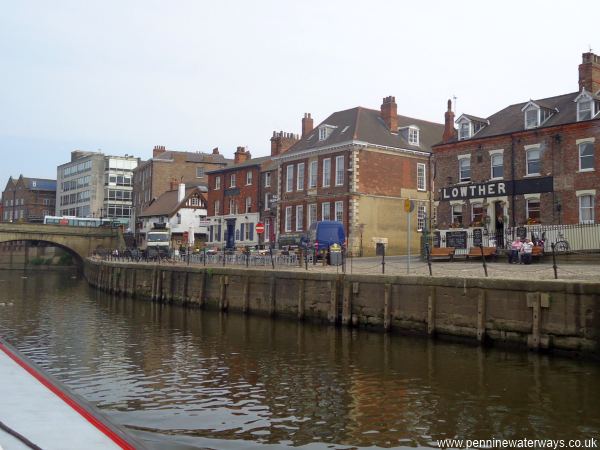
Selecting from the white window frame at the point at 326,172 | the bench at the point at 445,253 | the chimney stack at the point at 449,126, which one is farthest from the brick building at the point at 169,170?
the bench at the point at 445,253

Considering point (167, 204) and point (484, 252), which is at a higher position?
point (167, 204)

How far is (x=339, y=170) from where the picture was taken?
154 feet

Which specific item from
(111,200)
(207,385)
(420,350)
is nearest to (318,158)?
(420,350)

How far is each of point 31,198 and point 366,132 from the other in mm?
98703

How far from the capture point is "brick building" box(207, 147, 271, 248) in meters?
59.1

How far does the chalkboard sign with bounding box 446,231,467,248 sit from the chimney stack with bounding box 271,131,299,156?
26.2 metres

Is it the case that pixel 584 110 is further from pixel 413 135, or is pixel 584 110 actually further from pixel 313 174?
pixel 313 174

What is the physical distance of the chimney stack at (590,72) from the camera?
35.8 meters

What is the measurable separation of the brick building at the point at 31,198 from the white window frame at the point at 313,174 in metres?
87.5

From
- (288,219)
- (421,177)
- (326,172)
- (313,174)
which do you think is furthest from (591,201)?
(288,219)

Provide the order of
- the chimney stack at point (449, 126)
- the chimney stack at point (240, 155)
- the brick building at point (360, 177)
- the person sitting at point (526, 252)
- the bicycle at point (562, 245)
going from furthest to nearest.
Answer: the chimney stack at point (240, 155) → the brick building at point (360, 177) → the chimney stack at point (449, 126) → the bicycle at point (562, 245) → the person sitting at point (526, 252)

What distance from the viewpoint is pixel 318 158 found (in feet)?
161

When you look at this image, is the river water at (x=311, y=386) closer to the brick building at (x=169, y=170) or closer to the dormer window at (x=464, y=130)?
the dormer window at (x=464, y=130)

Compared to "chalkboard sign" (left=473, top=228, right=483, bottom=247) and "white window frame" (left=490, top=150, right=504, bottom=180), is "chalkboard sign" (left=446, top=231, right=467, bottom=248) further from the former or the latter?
"white window frame" (left=490, top=150, right=504, bottom=180)
